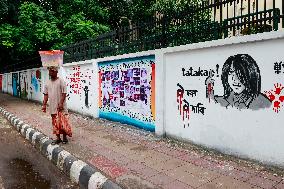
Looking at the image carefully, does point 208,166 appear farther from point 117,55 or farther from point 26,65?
point 26,65

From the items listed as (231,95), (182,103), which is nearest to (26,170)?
(182,103)

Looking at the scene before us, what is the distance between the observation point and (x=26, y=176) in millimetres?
4934

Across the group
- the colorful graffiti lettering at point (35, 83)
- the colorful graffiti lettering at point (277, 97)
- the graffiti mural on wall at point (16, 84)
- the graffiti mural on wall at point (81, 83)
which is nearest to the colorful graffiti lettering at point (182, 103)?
the colorful graffiti lettering at point (277, 97)

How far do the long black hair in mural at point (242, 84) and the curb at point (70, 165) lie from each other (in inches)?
90.7

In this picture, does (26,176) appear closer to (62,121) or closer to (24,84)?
(62,121)

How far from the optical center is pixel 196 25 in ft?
18.9

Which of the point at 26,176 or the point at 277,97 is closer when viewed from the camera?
the point at 277,97

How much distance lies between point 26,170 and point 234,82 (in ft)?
12.5

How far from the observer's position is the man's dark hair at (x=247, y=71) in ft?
14.8

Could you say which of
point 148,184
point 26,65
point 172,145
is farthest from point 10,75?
point 148,184

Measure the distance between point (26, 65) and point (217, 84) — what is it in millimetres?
15385

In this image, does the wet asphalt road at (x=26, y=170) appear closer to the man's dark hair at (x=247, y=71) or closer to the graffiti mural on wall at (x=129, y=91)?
the graffiti mural on wall at (x=129, y=91)

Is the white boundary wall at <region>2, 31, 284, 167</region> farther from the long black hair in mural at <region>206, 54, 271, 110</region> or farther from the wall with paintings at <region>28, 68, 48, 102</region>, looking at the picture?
the wall with paintings at <region>28, 68, 48, 102</region>

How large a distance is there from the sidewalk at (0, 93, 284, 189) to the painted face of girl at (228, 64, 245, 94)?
44.1 inches
